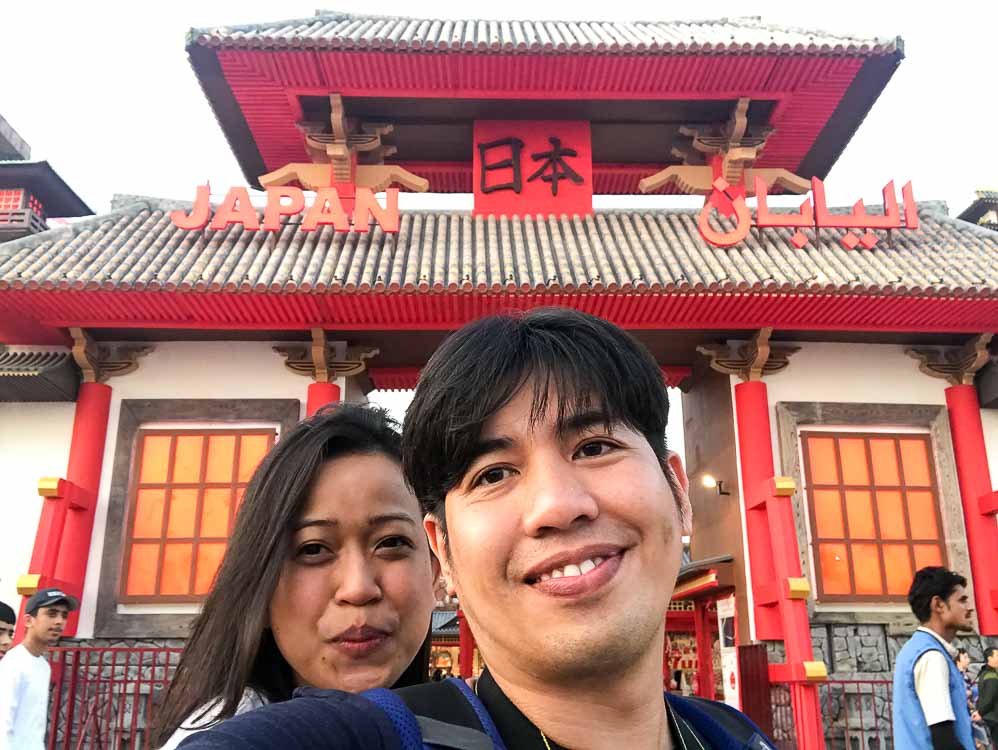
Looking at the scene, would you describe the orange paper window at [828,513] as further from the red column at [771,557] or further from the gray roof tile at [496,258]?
the gray roof tile at [496,258]

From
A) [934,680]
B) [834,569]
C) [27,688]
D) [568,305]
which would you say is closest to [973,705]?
[834,569]

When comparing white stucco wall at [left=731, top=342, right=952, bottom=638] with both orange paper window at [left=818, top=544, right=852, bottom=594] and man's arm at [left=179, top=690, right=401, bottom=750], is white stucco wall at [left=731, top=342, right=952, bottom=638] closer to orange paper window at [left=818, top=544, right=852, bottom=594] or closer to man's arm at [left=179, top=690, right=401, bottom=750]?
orange paper window at [left=818, top=544, right=852, bottom=594]

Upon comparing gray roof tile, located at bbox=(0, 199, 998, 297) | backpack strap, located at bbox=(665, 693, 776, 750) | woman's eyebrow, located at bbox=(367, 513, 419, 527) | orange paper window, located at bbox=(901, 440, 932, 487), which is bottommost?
backpack strap, located at bbox=(665, 693, 776, 750)

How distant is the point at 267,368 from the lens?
8008 mm

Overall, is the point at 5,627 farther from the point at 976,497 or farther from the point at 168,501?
the point at 976,497

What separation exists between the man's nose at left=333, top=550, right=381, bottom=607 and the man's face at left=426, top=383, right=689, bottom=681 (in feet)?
1.77

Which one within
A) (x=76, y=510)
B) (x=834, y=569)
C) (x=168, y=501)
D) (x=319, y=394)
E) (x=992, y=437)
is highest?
(x=319, y=394)

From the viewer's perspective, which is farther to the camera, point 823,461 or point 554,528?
point 823,461

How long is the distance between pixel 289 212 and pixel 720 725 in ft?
24.4

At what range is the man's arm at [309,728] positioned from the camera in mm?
843

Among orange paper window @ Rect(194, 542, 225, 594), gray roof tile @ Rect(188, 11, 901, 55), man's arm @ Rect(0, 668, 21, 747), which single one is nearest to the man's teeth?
man's arm @ Rect(0, 668, 21, 747)

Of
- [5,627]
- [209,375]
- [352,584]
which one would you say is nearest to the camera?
[352,584]

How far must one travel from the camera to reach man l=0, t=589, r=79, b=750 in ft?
13.5

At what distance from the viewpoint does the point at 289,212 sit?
7.95m
